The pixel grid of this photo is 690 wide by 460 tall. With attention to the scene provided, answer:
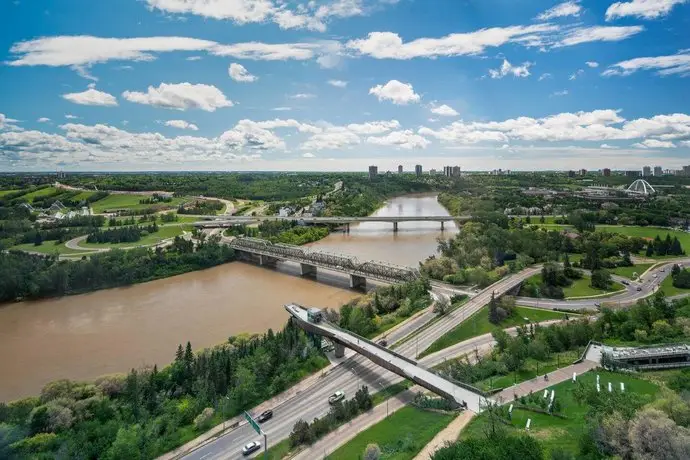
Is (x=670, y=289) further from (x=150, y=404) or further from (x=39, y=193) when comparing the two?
(x=39, y=193)

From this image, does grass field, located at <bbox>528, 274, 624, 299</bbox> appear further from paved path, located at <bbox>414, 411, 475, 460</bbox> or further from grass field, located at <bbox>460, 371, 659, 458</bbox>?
paved path, located at <bbox>414, 411, 475, 460</bbox>

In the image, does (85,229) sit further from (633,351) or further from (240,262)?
(633,351)

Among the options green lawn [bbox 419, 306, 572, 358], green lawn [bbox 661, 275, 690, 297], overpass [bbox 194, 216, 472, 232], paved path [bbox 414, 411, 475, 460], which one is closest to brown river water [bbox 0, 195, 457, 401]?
green lawn [bbox 419, 306, 572, 358]

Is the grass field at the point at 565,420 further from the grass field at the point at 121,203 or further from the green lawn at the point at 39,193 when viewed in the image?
the green lawn at the point at 39,193

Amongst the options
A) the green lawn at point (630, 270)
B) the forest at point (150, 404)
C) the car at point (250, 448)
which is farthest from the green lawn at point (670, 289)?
the car at point (250, 448)

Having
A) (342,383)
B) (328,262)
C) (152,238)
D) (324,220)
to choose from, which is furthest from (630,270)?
(152,238)

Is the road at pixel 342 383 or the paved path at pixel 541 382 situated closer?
the road at pixel 342 383
